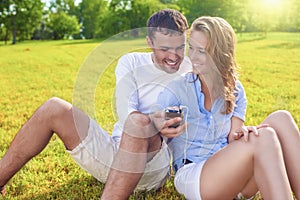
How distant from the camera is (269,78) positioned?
8.26 metres

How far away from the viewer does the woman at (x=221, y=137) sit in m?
1.97

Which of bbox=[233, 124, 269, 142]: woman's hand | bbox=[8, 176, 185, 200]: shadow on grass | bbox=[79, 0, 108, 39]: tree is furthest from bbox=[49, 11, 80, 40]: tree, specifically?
bbox=[233, 124, 269, 142]: woman's hand

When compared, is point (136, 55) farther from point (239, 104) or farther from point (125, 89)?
point (239, 104)

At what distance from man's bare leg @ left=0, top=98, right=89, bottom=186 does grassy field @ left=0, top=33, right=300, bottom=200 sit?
0.11 m

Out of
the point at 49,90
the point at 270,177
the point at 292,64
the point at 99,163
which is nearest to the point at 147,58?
the point at 99,163

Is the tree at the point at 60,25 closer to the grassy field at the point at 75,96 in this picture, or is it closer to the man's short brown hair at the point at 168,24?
the grassy field at the point at 75,96

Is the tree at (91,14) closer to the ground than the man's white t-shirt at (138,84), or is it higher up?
closer to the ground

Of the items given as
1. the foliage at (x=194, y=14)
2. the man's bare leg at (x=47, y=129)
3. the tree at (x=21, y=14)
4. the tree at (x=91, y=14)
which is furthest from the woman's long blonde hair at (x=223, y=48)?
the tree at (x=91, y=14)

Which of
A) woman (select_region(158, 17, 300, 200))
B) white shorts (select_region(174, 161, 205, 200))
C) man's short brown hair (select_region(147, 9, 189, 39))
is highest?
man's short brown hair (select_region(147, 9, 189, 39))

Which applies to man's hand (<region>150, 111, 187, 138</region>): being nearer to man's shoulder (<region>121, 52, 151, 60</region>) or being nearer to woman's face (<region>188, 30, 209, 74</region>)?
woman's face (<region>188, 30, 209, 74</region>)

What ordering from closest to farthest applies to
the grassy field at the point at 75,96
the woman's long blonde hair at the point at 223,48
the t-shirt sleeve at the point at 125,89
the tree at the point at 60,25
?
1. the woman's long blonde hair at the point at 223,48
2. the t-shirt sleeve at the point at 125,89
3. the grassy field at the point at 75,96
4. the tree at the point at 60,25

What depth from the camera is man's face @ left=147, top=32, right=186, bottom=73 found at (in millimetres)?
2297

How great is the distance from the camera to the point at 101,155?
233cm

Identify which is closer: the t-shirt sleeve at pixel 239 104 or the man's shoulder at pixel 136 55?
the t-shirt sleeve at pixel 239 104
